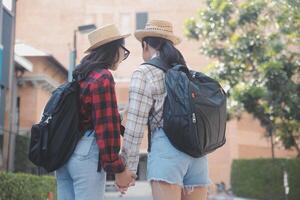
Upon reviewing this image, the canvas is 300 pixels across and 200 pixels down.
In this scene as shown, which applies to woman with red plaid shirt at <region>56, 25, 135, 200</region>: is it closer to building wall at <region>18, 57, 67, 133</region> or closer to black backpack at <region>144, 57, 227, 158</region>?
black backpack at <region>144, 57, 227, 158</region>

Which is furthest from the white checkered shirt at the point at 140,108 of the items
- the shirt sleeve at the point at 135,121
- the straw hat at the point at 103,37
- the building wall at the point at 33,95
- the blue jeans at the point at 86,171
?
the building wall at the point at 33,95

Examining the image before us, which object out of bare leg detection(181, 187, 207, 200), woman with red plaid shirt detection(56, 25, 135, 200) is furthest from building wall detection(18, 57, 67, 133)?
bare leg detection(181, 187, 207, 200)

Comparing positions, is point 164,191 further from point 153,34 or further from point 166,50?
point 153,34

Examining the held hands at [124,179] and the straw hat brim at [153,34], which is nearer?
the held hands at [124,179]

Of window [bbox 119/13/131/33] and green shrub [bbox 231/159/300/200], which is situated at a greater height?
window [bbox 119/13/131/33]

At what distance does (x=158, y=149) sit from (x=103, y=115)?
42cm

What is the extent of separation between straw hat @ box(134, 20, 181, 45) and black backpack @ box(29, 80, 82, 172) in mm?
722

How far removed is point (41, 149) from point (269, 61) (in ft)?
61.6

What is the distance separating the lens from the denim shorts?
3.81 meters

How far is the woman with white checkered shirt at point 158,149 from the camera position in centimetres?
382

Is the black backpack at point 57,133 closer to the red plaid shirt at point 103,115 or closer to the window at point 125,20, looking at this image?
the red plaid shirt at point 103,115

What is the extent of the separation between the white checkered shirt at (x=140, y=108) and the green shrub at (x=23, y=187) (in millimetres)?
6786

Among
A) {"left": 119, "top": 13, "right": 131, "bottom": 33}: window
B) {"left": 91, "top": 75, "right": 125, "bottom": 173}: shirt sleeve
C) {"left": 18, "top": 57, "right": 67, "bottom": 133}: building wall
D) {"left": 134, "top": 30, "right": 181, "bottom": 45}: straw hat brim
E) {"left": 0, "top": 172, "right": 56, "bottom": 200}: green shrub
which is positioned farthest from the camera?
{"left": 119, "top": 13, "right": 131, "bottom": 33}: window

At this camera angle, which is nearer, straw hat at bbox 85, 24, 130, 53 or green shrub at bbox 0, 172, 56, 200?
straw hat at bbox 85, 24, 130, 53
